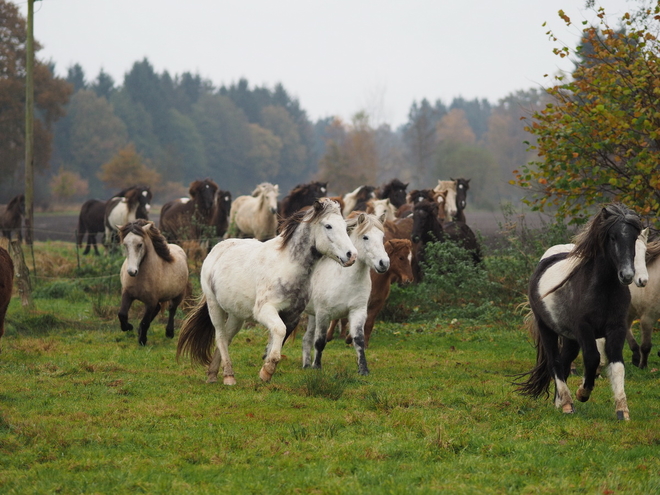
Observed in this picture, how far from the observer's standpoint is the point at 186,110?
9488 cm

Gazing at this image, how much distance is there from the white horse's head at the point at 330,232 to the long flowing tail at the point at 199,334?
1739 mm

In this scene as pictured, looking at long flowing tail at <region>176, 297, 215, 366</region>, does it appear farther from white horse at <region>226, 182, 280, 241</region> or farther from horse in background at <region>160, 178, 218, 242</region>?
horse in background at <region>160, 178, 218, 242</region>

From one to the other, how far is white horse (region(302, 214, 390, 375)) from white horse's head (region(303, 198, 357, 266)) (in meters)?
0.85

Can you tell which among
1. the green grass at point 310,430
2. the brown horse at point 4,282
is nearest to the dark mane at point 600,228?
the green grass at point 310,430

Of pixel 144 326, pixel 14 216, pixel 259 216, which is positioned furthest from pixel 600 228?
pixel 14 216

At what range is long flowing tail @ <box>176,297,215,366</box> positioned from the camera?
28.9 feet

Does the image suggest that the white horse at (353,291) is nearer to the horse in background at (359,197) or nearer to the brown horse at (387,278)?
the brown horse at (387,278)

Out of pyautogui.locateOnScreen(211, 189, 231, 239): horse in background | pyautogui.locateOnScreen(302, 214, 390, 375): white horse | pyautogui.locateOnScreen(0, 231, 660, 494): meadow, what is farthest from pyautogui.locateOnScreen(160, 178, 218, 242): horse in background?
pyautogui.locateOnScreen(302, 214, 390, 375): white horse

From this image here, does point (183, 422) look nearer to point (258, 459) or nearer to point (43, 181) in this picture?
point (258, 459)

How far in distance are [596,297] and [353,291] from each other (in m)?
3.10

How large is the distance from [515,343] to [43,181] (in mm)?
59673

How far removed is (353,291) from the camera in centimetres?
881

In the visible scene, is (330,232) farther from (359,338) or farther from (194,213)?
(194,213)

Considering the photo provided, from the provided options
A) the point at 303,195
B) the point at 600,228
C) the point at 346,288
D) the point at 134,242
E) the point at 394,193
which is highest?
the point at 394,193
